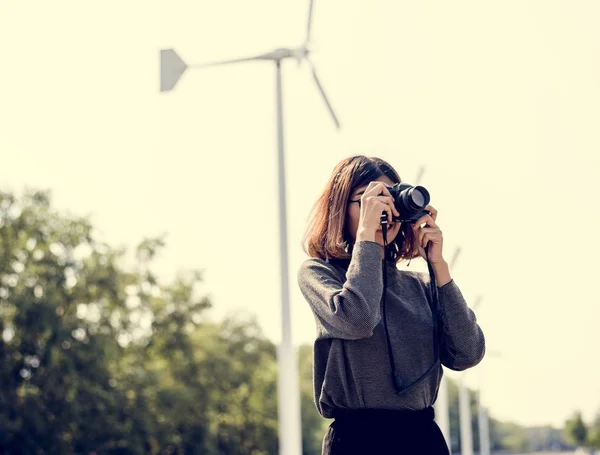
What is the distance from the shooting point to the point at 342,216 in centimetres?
243

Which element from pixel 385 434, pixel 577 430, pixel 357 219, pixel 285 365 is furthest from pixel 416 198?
pixel 577 430

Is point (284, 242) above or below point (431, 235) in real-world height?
above

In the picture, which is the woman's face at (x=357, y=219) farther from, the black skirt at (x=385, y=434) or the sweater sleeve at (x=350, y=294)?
the black skirt at (x=385, y=434)

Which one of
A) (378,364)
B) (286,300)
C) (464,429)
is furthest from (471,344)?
(464,429)

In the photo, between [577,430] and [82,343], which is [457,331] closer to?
[82,343]

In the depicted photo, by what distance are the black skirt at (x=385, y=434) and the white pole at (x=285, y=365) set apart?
729 centimetres

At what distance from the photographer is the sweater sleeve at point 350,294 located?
7.19 feet

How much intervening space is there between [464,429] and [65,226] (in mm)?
12350

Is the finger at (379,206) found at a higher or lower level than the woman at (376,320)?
higher

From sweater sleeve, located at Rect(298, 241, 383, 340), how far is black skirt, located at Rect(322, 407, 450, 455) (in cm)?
19

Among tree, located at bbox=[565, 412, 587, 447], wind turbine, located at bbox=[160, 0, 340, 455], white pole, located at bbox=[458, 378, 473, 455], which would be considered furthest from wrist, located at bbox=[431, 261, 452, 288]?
tree, located at bbox=[565, 412, 587, 447]

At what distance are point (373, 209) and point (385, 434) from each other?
0.54m

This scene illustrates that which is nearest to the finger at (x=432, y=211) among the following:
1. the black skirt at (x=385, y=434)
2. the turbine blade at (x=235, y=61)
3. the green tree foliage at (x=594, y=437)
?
the black skirt at (x=385, y=434)

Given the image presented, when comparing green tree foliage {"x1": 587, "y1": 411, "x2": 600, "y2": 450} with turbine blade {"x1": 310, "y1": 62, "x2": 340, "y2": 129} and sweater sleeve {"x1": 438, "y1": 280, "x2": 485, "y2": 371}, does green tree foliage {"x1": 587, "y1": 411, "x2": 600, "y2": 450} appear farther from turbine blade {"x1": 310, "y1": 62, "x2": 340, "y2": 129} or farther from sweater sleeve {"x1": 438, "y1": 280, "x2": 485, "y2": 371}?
sweater sleeve {"x1": 438, "y1": 280, "x2": 485, "y2": 371}
